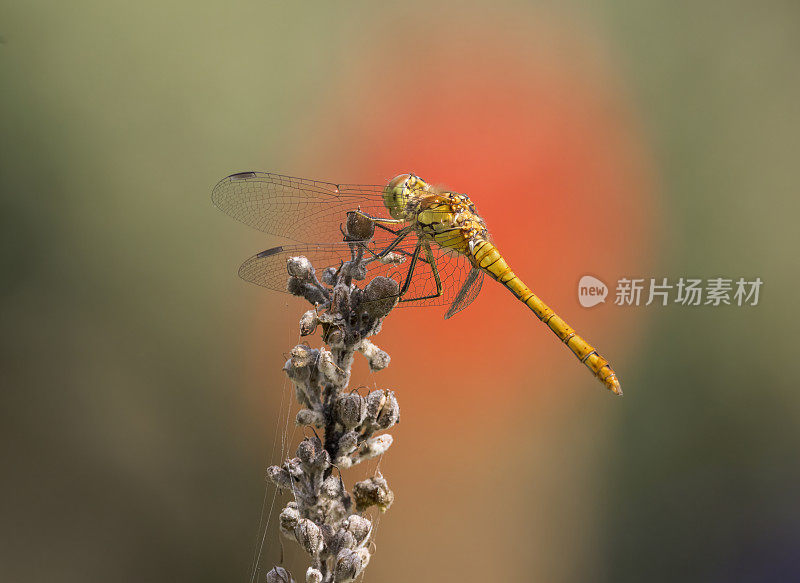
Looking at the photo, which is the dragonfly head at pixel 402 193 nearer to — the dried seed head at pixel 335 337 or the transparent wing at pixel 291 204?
the transparent wing at pixel 291 204

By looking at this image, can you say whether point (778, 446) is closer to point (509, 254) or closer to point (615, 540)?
point (615, 540)

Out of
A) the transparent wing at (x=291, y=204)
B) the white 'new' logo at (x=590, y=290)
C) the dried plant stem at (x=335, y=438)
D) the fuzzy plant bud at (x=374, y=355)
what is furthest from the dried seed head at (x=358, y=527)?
the white 'new' logo at (x=590, y=290)

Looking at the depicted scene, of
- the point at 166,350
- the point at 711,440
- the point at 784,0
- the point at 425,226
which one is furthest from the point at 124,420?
the point at 784,0

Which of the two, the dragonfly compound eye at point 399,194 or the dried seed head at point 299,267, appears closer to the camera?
the dried seed head at point 299,267

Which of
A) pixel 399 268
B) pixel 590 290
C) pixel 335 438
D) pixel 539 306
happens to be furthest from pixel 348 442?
pixel 590 290

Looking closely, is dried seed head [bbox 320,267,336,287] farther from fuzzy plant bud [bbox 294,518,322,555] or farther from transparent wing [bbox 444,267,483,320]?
transparent wing [bbox 444,267,483,320]

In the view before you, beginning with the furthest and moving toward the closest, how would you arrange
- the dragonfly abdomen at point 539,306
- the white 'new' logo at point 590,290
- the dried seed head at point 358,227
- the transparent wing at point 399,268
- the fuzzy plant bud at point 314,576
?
1. the white 'new' logo at point 590,290
2. the dragonfly abdomen at point 539,306
3. the transparent wing at point 399,268
4. the dried seed head at point 358,227
5. the fuzzy plant bud at point 314,576

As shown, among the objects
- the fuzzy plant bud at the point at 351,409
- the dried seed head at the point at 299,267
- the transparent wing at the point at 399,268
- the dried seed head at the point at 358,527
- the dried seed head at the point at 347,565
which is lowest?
the dried seed head at the point at 347,565
